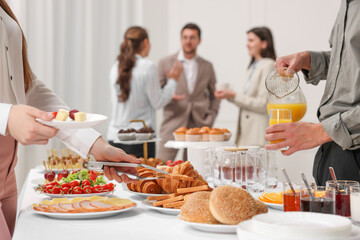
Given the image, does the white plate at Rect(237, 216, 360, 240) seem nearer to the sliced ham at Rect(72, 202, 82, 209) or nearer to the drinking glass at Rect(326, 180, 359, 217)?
the drinking glass at Rect(326, 180, 359, 217)

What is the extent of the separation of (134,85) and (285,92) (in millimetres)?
2516

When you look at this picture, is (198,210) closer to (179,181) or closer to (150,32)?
(179,181)

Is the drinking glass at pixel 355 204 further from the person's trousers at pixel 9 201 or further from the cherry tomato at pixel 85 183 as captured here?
the person's trousers at pixel 9 201

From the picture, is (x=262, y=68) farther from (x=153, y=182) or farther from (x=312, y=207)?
(x=312, y=207)

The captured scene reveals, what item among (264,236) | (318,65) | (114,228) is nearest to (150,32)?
(318,65)

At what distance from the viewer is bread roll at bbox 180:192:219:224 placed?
3.96ft

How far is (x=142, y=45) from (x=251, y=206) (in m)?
3.28

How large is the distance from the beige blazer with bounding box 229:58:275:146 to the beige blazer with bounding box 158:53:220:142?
0.38 metres

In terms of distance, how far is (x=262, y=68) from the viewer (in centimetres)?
459

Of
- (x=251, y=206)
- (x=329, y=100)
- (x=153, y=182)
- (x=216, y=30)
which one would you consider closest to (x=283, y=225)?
(x=251, y=206)

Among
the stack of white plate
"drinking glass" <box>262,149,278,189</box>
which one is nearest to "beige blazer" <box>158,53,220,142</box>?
"drinking glass" <box>262,149,278,189</box>

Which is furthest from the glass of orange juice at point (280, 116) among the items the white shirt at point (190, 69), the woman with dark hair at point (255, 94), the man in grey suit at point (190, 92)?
the white shirt at point (190, 69)

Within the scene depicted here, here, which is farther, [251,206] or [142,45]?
[142,45]

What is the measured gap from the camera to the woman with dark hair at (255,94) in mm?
4547
